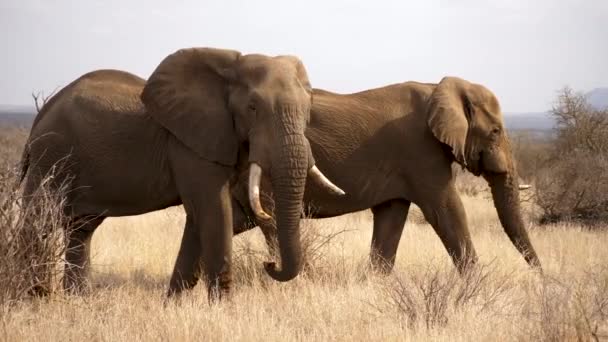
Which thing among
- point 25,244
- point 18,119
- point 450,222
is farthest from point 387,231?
point 18,119

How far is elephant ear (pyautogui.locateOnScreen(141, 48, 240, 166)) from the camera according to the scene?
6906 mm

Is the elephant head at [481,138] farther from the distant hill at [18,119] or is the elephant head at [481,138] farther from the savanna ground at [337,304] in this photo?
the distant hill at [18,119]

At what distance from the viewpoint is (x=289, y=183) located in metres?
6.35

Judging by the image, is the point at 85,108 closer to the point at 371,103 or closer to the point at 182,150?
the point at 182,150

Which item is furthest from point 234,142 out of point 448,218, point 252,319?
point 448,218

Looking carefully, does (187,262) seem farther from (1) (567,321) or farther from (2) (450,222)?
(1) (567,321)

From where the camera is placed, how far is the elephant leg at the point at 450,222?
28.1 feet

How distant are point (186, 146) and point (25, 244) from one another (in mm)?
1533

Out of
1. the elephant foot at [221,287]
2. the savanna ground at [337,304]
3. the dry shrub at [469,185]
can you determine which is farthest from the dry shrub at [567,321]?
the dry shrub at [469,185]

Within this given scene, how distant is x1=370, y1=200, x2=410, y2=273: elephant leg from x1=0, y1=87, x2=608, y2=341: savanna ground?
210 millimetres

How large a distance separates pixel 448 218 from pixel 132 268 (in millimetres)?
3617

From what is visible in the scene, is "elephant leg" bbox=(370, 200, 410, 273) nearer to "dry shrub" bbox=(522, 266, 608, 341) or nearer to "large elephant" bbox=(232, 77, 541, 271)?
"large elephant" bbox=(232, 77, 541, 271)

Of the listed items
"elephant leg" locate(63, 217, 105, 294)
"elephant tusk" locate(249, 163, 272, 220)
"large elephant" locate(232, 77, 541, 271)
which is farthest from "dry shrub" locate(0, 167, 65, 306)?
"large elephant" locate(232, 77, 541, 271)

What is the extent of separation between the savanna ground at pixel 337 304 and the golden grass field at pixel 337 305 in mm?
13
